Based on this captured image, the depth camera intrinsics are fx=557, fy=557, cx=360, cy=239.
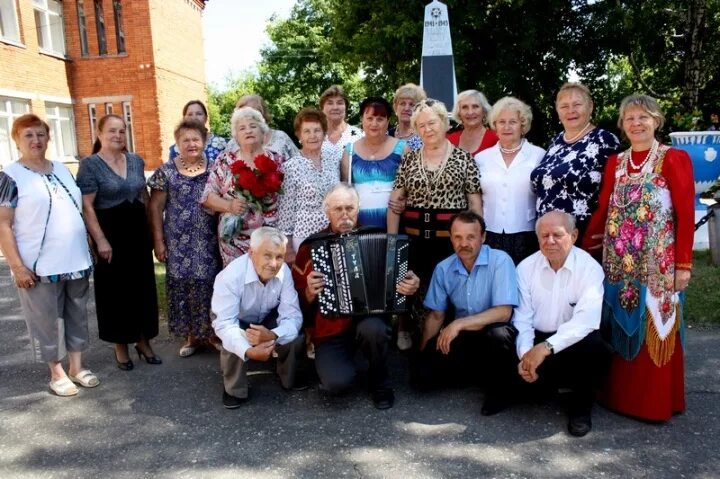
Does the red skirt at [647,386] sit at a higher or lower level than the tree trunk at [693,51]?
lower

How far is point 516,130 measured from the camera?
427 cm

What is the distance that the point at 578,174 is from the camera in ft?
12.8

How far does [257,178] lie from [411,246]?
1.28 m

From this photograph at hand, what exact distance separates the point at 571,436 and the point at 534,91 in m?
13.8

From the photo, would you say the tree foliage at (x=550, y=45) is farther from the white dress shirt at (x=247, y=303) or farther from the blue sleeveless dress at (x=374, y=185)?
the white dress shirt at (x=247, y=303)

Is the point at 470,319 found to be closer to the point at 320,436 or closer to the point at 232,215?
the point at 320,436

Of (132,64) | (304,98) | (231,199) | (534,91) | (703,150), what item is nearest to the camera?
(231,199)

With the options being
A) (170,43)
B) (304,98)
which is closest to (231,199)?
(170,43)

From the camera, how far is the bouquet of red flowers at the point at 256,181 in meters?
4.16

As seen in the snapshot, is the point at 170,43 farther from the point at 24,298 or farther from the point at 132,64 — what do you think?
the point at 24,298

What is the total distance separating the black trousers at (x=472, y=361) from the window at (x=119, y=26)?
1978 centimetres

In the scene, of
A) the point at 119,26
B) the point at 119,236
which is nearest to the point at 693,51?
the point at 119,236

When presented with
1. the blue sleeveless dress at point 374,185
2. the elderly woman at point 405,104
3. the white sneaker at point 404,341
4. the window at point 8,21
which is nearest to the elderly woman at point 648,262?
the blue sleeveless dress at point 374,185

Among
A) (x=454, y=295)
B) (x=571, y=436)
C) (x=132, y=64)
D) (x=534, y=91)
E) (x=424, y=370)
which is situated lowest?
(x=571, y=436)
